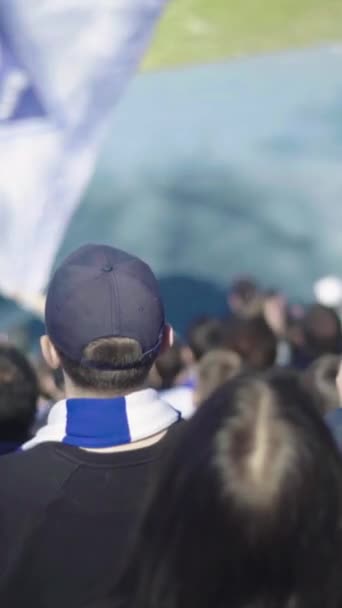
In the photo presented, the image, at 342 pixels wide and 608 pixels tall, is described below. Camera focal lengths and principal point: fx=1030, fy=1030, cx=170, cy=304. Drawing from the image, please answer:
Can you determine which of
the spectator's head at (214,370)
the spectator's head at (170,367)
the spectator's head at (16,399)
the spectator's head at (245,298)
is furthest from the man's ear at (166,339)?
the spectator's head at (245,298)

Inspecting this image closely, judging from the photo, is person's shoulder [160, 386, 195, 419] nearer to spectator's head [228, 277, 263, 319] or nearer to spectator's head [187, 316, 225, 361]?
spectator's head [187, 316, 225, 361]

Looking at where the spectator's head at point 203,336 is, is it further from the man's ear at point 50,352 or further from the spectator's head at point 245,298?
the man's ear at point 50,352

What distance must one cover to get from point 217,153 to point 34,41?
2.39 meters

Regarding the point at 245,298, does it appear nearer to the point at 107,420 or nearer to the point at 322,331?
the point at 322,331

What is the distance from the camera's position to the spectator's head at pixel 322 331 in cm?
361

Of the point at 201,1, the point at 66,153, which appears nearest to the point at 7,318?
the point at 66,153

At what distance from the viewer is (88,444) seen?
4.58 ft

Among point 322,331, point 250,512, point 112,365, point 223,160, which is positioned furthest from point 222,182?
point 250,512

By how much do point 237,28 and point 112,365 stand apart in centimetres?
638

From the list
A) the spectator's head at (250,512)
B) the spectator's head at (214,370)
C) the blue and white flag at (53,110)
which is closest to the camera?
the spectator's head at (250,512)

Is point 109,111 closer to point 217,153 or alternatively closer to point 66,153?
point 66,153

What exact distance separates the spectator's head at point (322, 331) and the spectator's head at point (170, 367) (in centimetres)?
49

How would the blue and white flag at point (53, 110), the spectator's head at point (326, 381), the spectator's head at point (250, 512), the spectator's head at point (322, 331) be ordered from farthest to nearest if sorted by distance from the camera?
the blue and white flag at point (53, 110) < the spectator's head at point (322, 331) < the spectator's head at point (326, 381) < the spectator's head at point (250, 512)

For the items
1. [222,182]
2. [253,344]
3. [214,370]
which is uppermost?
[214,370]
